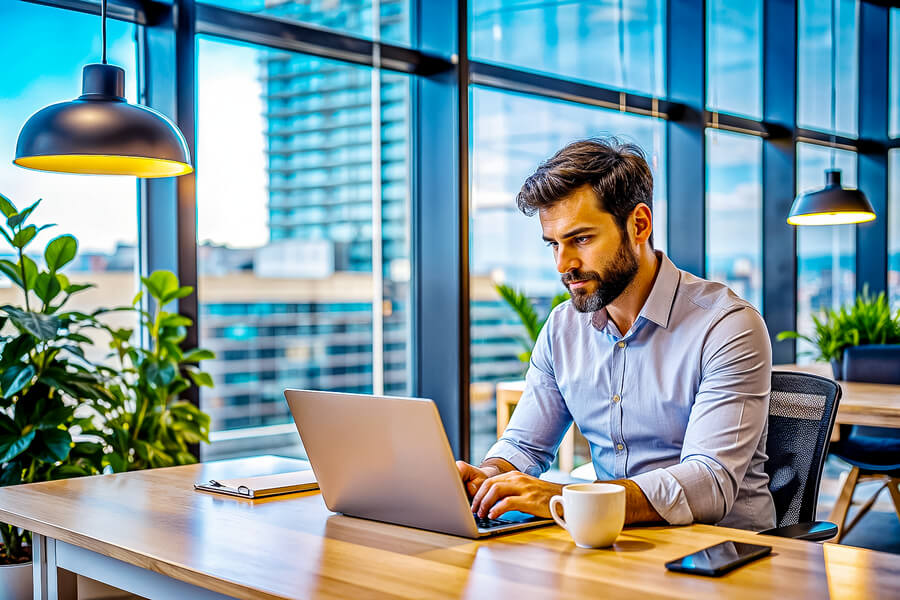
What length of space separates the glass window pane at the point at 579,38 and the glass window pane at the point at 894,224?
245 centimetres

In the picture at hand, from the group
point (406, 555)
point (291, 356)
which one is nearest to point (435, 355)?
point (291, 356)

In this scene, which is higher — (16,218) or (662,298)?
(16,218)

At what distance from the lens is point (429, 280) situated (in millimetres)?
4336

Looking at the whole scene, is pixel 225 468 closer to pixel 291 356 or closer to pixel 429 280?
pixel 291 356

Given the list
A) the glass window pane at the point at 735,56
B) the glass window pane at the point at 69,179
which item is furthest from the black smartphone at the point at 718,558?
the glass window pane at the point at 735,56

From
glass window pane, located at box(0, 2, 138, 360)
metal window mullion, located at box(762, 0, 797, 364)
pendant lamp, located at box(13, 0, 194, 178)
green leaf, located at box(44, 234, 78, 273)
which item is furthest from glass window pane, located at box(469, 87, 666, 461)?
pendant lamp, located at box(13, 0, 194, 178)

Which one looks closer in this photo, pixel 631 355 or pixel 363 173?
pixel 631 355

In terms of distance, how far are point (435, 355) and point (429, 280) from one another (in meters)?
0.35

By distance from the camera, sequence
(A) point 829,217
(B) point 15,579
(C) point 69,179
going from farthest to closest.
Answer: (A) point 829,217 → (C) point 69,179 → (B) point 15,579

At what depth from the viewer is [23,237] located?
2.78m

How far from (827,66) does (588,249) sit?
5.67 meters

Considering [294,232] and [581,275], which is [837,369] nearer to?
[294,232]

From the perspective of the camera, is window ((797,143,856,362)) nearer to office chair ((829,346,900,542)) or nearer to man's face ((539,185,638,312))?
office chair ((829,346,900,542))

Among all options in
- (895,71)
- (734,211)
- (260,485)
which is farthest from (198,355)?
(895,71)
